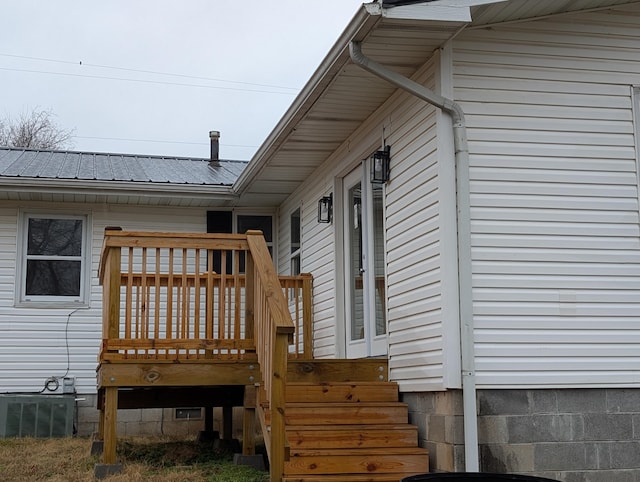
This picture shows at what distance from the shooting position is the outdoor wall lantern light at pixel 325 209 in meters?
8.79

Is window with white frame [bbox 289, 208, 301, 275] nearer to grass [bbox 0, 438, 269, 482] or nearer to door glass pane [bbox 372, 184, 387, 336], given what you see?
grass [bbox 0, 438, 269, 482]

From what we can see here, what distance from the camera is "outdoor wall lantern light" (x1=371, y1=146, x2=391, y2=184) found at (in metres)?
7.08

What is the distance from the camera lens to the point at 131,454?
753 cm

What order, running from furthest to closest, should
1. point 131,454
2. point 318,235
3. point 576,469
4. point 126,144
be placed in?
point 126,144
point 318,235
point 131,454
point 576,469

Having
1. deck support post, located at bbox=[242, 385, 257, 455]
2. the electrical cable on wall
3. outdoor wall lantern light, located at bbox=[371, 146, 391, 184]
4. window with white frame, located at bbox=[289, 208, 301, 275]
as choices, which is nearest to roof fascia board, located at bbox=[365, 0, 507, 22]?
outdoor wall lantern light, located at bbox=[371, 146, 391, 184]

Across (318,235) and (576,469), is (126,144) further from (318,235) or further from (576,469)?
(576,469)

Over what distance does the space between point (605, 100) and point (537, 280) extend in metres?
1.45

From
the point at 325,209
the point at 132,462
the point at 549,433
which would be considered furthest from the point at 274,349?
the point at 325,209

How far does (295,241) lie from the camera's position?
10.6 m

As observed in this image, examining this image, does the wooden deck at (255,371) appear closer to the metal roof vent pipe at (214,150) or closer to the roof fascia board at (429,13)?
the roof fascia board at (429,13)

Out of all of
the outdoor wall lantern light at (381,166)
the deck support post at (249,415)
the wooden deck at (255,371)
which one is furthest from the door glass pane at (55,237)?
the outdoor wall lantern light at (381,166)

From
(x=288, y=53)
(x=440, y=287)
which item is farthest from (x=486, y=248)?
(x=288, y=53)

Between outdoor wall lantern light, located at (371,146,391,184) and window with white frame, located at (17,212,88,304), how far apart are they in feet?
15.8

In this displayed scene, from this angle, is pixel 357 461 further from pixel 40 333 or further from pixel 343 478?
pixel 40 333
